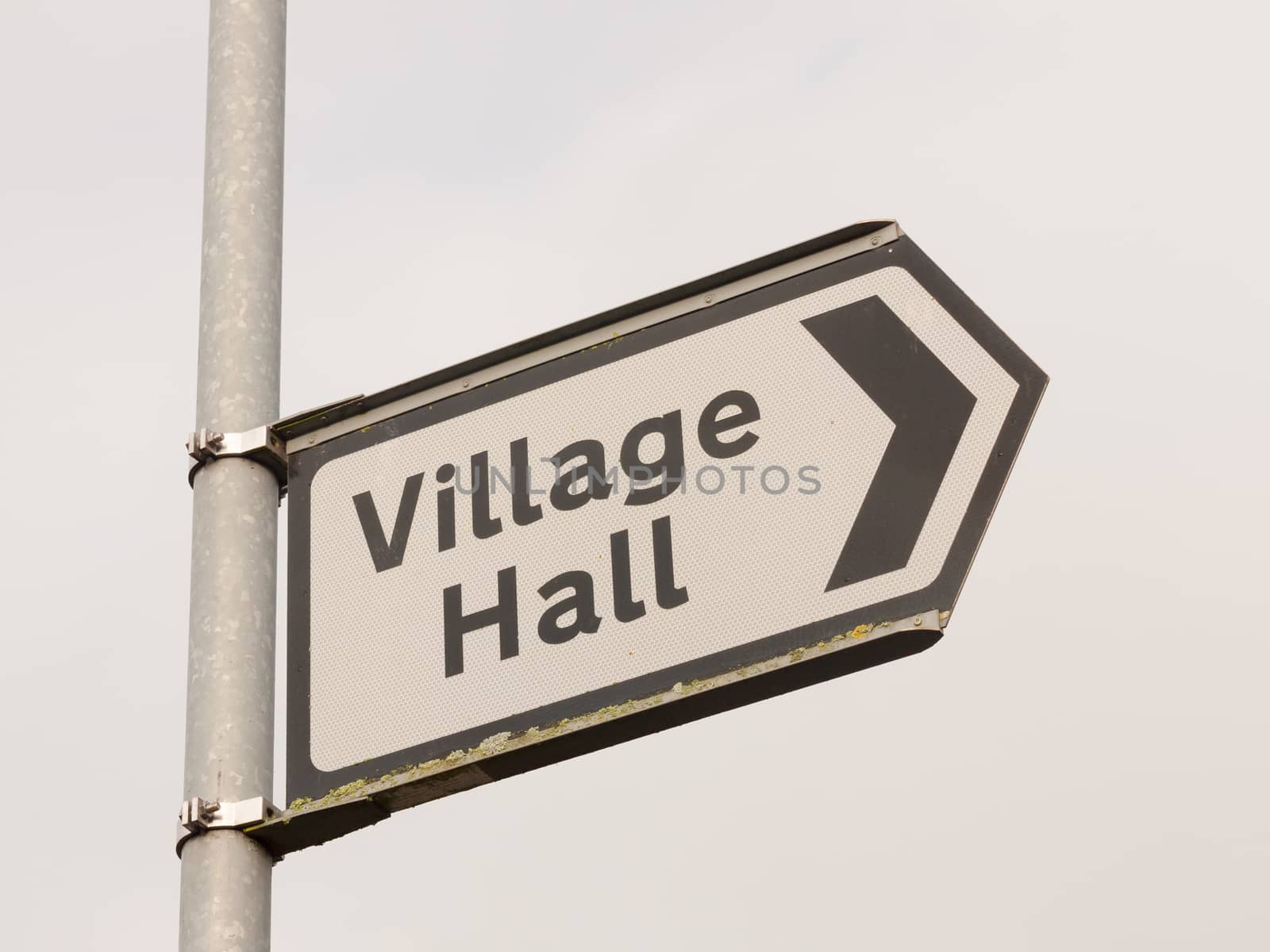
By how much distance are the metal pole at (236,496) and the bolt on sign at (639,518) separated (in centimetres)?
8

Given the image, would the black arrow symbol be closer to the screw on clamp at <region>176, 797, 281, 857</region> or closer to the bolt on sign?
the bolt on sign

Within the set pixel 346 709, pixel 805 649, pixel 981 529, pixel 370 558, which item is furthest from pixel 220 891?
pixel 981 529

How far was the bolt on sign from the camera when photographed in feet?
10.4

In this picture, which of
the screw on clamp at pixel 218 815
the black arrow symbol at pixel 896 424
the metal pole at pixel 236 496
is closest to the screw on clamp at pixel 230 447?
A: the metal pole at pixel 236 496

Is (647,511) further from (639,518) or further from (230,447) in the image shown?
(230,447)

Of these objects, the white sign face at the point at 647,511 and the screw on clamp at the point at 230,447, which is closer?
the white sign face at the point at 647,511

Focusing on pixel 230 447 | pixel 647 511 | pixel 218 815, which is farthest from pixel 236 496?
pixel 647 511

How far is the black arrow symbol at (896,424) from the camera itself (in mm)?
3154

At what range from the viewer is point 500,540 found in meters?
3.42

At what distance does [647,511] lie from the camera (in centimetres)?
334

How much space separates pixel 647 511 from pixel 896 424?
0.36 m

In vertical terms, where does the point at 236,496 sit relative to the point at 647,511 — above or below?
above

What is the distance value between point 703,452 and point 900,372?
→ 292 mm

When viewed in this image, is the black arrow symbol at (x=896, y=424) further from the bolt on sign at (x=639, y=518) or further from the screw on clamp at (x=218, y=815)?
the screw on clamp at (x=218, y=815)
